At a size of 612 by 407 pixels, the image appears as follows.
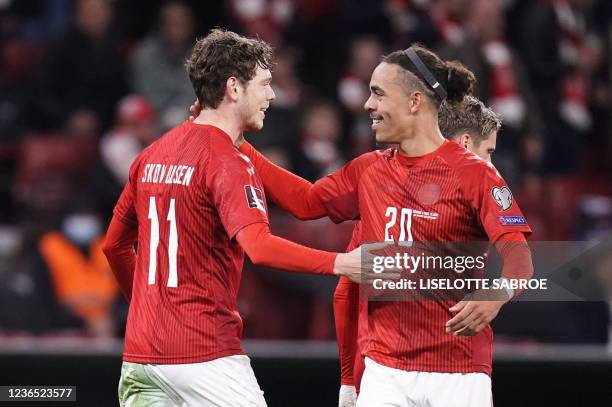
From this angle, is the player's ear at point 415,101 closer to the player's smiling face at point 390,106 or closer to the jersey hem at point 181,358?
the player's smiling face at point 390,106

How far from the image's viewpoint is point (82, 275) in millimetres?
8664

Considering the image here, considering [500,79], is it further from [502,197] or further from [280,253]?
[280,253]

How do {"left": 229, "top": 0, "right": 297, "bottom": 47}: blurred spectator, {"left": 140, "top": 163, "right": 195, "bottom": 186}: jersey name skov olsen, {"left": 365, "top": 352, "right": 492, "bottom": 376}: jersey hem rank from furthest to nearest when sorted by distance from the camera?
1. {"left": 229, "top": 0, "right": 297, "bottom": 47}: blurred spectator
2. {"left": 365, "top": 352, "right": 492, "bottom": 376}: jersey hem
3. {"left": 140, "top": 163, "right": 195, "bottom": 186}: jersey name skov olsen

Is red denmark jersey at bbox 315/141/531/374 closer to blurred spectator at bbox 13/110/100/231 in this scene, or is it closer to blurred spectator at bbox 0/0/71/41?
blurred spectator at bbox 13/110/100/231

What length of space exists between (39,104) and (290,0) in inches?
97.9

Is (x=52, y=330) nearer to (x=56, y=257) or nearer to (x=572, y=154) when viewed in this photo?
(x=56, y=257)

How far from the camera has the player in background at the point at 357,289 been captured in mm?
4988

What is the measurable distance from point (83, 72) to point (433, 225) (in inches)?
237

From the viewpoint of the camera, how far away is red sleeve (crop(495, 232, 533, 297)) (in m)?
4.45

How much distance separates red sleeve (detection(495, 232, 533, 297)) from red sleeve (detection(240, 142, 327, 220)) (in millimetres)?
937

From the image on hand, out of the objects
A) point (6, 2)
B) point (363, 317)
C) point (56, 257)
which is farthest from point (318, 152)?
point (363, 317)

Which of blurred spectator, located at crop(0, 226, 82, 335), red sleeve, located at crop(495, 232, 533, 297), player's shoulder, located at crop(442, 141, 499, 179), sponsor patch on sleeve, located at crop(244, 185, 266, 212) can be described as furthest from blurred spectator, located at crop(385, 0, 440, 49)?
sponsor patch on sleeve, located at crop(244, 185, 266, 212)

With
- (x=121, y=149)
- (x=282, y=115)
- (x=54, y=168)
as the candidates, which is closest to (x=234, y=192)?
(x=121, y=149)

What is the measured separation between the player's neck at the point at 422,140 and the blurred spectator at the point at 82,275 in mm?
4129
